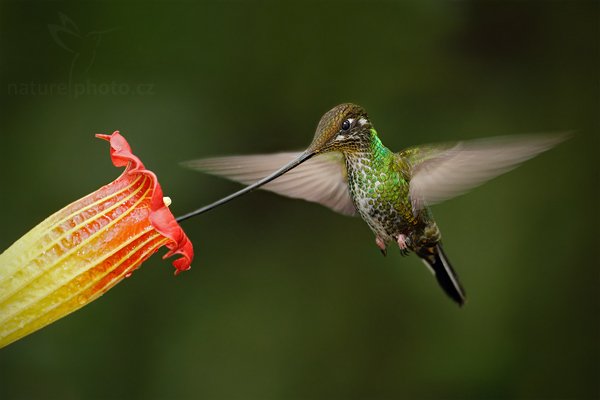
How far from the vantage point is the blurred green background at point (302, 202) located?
127 inches

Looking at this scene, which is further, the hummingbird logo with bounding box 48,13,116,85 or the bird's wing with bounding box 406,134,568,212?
the hummingbird logo with bounding box 48,13,116,85

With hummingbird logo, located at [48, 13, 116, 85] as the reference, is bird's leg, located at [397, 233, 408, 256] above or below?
below

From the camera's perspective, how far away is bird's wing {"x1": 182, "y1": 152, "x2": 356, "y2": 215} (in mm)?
2062

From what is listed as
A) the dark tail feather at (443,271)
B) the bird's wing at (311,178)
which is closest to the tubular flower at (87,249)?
the bird's wing at (311,178)

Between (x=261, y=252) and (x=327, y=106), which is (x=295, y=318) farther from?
(x=327, y=106)

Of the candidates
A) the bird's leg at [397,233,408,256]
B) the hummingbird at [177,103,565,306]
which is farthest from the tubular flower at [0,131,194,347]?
the bird's leg at [397,233,408,256]

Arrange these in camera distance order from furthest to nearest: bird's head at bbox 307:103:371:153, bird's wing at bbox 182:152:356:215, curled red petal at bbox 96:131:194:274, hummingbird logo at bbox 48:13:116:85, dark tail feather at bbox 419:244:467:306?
hummingbird logo at bbox 48:13:116:85 → dark tail feather at bbox 419:244:467:306 → bird's wing at bbox 182:152:356:215 → bird's head at bbox 307:103:371:153 → curled red petal at bbox 96:131:194:274

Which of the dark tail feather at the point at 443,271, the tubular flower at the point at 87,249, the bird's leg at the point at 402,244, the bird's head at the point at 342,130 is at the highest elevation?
the bird's head at the point at 342,130

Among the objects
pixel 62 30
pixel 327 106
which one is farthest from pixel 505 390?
pixel 62 30

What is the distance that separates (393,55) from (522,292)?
48.4 inches

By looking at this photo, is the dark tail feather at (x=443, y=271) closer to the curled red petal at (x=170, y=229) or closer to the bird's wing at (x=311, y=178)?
the bird's wing at (x=311, y=178)

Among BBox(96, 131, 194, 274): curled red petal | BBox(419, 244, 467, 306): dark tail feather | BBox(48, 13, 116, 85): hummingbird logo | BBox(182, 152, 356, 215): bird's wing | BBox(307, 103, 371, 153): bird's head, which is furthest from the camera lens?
BBox(48, 13, 116, 85): hummingbird logo

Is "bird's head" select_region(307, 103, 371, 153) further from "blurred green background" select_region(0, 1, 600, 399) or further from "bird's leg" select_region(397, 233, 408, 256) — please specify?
"blurred green background" select_region(0, 1, 600, 399)

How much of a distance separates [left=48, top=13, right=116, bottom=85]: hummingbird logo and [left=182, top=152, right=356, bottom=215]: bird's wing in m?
1.48
